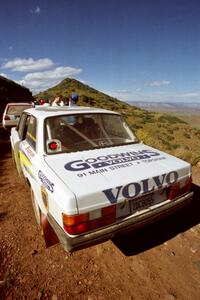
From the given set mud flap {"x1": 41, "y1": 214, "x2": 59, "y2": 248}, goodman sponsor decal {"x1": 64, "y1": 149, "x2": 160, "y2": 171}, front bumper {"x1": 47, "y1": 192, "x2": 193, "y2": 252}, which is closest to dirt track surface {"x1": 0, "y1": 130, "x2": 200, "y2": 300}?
mud flap {"x1": 41, "y1": 214, "x2": 59, "y2": 248}

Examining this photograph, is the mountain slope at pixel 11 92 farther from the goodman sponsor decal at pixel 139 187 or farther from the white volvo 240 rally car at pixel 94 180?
the goodman sponsor decal at pixel 139 187

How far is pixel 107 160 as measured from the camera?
2.75m

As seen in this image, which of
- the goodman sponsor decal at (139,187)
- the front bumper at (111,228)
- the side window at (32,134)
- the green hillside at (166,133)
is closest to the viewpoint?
the front bumper at (111,228)

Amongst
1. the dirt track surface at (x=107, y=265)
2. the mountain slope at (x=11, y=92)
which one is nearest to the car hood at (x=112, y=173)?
the dirt track surface at (x=107, y=265)

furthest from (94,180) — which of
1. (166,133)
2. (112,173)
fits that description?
(166,133)

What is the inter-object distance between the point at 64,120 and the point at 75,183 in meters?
1.40

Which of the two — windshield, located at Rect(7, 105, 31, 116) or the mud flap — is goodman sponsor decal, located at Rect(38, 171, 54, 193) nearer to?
the mud flap

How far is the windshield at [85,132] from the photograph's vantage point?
3018 mm

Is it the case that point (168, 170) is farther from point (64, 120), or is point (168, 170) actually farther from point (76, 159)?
point (64, 120)

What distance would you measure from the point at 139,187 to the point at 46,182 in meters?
1.08

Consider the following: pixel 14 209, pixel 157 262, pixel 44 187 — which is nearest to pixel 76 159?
pixel 44 187

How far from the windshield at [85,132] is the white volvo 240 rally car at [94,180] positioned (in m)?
0.01

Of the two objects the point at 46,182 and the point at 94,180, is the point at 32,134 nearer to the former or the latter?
the point at 46,182

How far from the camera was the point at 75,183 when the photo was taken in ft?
7.13
